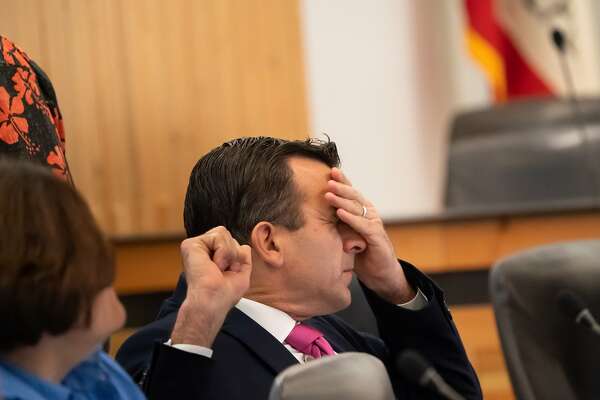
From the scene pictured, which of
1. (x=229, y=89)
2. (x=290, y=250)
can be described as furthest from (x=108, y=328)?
(x=229, y=89)

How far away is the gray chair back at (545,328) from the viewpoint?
2.03 meters

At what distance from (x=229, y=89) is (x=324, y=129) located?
150 cm

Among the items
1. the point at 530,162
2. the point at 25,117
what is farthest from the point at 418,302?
the point at 530,162

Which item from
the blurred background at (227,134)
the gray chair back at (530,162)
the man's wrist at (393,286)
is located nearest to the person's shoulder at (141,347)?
the man's wrist at (393,286)

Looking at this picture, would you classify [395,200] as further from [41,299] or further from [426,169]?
[41,299]

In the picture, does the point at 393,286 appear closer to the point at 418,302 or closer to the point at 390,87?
the point at 418,302

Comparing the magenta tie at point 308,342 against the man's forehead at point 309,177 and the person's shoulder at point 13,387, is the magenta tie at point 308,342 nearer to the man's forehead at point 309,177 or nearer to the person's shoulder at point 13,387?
the man's forehead at point 309,177

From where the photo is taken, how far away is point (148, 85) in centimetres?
429

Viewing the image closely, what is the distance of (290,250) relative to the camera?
1650mm

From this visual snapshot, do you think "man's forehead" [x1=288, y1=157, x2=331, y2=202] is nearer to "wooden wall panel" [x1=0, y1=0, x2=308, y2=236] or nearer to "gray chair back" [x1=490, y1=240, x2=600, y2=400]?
"gray chair back" [x1=490, y1=240, x2=600, y2=400]

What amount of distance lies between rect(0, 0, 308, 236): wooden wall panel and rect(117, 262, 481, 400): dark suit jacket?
240 centimetres

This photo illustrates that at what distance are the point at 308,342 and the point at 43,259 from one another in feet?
2.24

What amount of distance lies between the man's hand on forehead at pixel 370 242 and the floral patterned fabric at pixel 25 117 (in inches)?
16.7

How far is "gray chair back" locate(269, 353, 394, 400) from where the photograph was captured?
3.10ft
